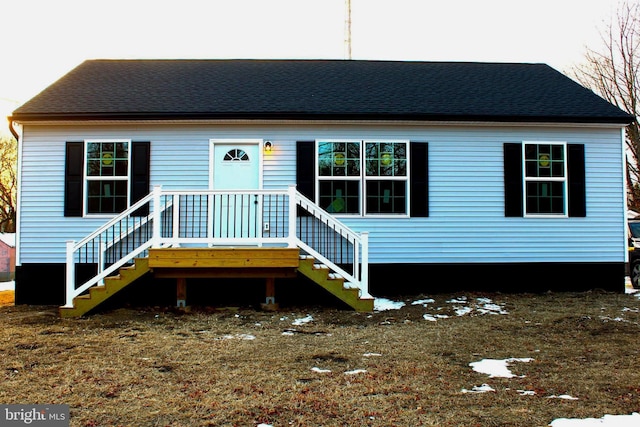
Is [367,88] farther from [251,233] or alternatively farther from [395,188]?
[251,233]

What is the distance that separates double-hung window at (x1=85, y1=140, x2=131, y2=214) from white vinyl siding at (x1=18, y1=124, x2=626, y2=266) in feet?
0.71

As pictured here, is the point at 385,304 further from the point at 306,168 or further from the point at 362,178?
the point at 306,168

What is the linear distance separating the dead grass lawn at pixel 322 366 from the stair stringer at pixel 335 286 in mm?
259

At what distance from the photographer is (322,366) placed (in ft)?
15.0

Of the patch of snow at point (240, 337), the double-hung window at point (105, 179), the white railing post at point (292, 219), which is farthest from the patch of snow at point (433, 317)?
the double-hung window at point (105, 179)

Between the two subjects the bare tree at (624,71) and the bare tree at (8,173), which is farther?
the bare tree at (8,173)

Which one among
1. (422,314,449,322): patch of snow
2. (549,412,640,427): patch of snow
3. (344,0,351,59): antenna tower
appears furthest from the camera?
(344,0,351,59): antenna tower

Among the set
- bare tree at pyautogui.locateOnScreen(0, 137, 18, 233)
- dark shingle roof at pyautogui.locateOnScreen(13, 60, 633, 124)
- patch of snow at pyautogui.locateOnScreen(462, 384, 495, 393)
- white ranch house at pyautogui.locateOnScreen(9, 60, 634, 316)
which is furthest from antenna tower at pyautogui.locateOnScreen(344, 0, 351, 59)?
bare tree at pyautogui.locateOnScreen(0, 137, 18, 233)

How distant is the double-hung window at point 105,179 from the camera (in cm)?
862

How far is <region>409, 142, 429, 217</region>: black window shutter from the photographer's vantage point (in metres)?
8.81

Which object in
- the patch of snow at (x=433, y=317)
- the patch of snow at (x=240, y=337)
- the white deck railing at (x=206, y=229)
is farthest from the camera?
the white deck railing at (x=206, y=229)

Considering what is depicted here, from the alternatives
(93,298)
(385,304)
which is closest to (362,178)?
(385,304)

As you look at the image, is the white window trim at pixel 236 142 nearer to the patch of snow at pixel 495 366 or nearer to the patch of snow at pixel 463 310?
the patch of snow at pixel 463 310

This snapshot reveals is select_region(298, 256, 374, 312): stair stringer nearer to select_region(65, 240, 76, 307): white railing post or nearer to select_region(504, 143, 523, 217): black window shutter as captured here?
select_region(65, 240, 76, 307): white railing post
